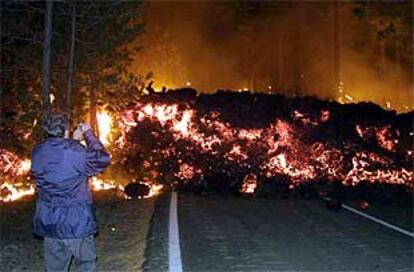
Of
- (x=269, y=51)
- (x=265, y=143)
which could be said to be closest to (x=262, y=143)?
(x=265, y=143)

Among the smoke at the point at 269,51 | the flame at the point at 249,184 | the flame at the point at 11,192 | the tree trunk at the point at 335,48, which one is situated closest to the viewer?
the flame at the point at 11,192

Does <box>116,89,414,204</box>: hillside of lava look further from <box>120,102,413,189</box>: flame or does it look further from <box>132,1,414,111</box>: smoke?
<box>132,1,414,111</box>: smoke

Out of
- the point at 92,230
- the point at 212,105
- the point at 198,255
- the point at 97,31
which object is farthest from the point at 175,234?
the point at 212,105

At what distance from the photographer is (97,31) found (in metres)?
12.9

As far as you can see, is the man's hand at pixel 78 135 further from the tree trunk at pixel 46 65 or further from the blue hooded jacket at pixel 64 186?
the tree trunk at pixel 46 65

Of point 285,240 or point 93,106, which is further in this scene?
point 93,106

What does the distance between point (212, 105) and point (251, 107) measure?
33.3 inches

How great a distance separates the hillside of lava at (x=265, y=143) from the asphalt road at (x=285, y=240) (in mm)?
2211

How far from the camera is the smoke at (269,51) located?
33.8m

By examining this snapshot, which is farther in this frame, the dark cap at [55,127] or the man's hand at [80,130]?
the man's hand at [80,130]

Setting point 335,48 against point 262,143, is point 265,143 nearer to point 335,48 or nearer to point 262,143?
point 262,143

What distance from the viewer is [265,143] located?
1473 centimetres

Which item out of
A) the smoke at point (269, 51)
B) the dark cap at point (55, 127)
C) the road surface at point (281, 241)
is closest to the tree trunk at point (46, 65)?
the road surface at point (281, 241)

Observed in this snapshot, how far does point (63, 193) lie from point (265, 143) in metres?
9.79
